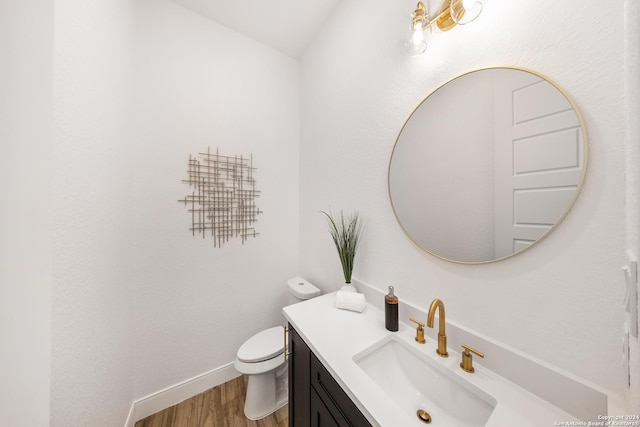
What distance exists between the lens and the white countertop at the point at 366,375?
1.79ft

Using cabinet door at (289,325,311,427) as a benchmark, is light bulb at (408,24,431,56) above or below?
above

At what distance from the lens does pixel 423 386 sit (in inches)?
30.5

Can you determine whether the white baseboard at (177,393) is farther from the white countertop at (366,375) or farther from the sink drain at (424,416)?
the sink drain at (424,416)

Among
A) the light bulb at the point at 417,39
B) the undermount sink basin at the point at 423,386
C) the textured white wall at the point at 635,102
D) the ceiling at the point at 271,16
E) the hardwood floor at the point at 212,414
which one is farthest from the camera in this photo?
the ceiling at the point at 271,16

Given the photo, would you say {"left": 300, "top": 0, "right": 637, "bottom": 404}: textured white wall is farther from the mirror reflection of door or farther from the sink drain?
the sink drain

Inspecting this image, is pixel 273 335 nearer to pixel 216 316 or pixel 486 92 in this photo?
pixel 216 316

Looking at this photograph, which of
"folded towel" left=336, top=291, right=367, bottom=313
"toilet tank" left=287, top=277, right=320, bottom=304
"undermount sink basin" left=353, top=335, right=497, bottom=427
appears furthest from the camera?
"toilet tank" left=287, top=277, right=320, bottom=304

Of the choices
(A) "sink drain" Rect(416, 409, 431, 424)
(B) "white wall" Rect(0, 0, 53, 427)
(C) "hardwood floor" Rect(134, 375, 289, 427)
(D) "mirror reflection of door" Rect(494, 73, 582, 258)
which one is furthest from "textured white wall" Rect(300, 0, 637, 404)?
(B) "white wall" Rect(0, 0, 53, 427)

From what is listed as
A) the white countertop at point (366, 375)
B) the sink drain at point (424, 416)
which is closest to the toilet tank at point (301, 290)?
the white countertop at point (366, 375)

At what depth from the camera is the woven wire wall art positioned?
4.88ft

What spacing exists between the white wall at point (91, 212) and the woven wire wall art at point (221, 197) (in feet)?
1.20

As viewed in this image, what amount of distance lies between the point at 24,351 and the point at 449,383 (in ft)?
4.33

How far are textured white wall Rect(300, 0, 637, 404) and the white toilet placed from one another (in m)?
0.84

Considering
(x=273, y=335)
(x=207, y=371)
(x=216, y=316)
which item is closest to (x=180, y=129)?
(x=216, y=316)
